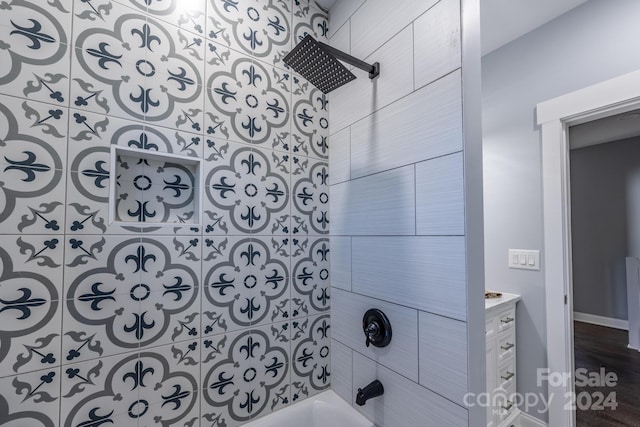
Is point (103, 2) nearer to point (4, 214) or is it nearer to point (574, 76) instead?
point (4, 214)

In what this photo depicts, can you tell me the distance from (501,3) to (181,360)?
250 cm

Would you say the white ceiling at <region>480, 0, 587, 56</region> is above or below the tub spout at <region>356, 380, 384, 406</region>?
above

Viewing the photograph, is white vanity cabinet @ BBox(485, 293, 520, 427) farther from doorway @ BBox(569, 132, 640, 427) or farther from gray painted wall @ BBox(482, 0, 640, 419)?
doorway @ BBox(569, 132, 640, 427)

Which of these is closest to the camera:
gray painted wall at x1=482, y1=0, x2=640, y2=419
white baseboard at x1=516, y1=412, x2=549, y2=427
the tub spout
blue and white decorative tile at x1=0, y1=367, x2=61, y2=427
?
blue and white decorative tile at x1=0, y1=367, x2=61, y2=427

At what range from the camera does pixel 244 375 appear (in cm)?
118

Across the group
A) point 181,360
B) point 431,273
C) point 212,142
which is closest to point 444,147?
point 431,273

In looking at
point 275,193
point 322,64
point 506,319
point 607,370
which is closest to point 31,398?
point 275,193

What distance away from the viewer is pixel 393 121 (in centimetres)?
113

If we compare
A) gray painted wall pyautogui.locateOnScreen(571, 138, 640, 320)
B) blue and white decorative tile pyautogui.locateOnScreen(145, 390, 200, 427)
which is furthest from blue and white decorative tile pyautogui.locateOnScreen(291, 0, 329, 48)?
gray painted wall pyautogui.locateOnScreen(571, 138, 640, 320)

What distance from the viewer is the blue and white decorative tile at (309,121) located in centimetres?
139

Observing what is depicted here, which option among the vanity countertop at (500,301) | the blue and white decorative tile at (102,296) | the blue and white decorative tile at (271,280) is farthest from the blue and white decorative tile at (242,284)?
the vanity countertop at (500,301)

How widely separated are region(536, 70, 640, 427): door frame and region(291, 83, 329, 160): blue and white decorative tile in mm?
1447

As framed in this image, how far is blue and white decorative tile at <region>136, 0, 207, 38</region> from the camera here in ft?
3.38

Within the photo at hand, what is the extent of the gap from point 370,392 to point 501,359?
1.17 meters
